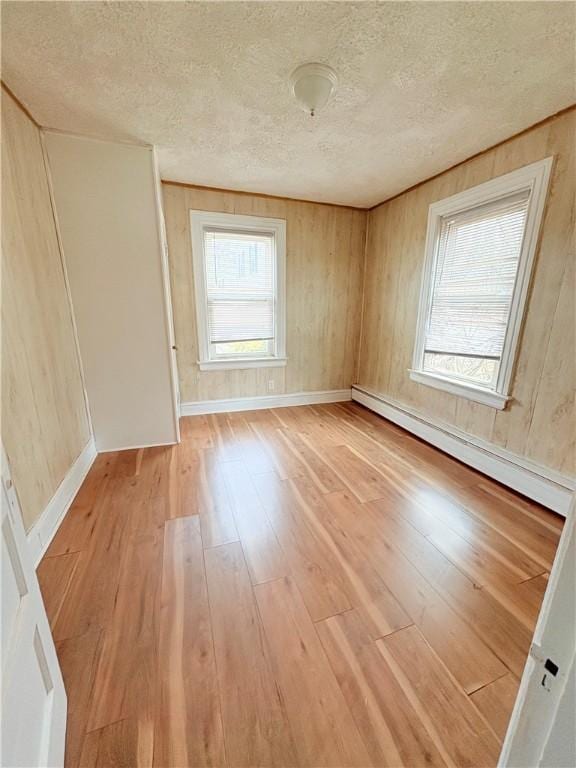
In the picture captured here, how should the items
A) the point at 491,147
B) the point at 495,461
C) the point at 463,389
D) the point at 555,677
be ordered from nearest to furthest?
the point at 555,677 → the point at 491,147 → the point at 495,461 → the point at 463,389

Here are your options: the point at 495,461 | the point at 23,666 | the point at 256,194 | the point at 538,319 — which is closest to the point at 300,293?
the point at 256,194

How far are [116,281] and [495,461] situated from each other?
10.8 ft

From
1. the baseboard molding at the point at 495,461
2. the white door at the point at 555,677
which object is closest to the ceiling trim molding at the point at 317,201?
the baseboard molding at the point at 495,461

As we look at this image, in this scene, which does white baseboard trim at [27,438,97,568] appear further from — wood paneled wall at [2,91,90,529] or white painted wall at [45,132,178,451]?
white painted wall at [45,132,178,451]

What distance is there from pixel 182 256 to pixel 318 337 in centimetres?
185

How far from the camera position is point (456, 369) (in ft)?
8.85

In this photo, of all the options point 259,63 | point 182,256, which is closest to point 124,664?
point 259,63

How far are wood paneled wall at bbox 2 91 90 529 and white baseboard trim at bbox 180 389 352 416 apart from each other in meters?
1.46

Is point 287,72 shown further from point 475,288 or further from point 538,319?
point 538,319

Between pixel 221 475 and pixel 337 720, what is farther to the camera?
pixel 221 475

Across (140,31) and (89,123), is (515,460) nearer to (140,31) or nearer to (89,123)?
(140,31)

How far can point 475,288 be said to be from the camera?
2445 millimetres

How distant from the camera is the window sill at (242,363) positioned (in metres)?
3.53

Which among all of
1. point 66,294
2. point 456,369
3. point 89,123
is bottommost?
point 456,369
